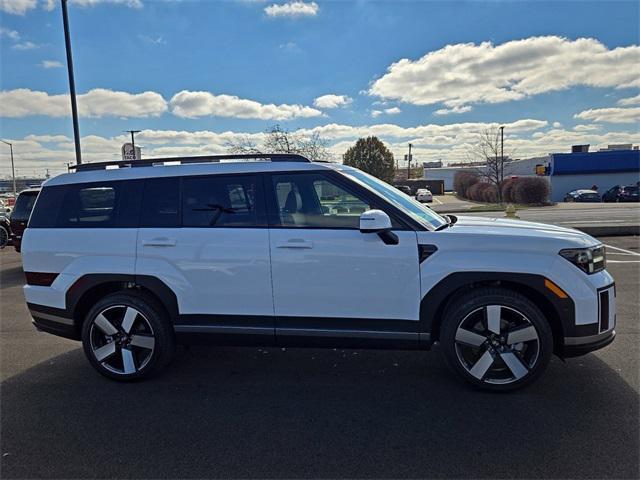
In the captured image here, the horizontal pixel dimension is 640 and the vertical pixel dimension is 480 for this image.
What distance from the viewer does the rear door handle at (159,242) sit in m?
3.77

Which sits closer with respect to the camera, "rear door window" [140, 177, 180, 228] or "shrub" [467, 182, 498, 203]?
"rear door window" [140, 177, 180, 228]

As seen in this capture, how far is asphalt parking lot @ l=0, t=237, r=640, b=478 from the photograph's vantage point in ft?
8.87

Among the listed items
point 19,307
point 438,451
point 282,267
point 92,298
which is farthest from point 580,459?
Answer: point 19,307

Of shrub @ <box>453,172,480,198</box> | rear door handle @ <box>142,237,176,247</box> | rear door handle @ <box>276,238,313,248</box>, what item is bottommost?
rear door handle @ <box>276,238,313,248</box>

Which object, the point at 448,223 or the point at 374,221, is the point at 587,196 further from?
the point at 374,221

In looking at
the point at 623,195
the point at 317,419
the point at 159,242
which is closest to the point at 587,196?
the point at 623,195

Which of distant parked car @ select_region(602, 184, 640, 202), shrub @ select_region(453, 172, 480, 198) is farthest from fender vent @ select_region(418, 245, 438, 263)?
shrub @ select_region(453, 172, 480, 198)

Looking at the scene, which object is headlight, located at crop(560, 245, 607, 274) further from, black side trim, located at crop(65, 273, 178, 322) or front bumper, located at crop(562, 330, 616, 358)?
black side trim, located at crop(65, 273, 178, 322)

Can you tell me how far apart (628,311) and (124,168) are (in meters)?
5.99

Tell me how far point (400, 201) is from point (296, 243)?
1025mm

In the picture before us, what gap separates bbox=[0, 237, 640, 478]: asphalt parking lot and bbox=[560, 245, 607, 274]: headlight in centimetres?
97

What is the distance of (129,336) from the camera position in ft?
12.8

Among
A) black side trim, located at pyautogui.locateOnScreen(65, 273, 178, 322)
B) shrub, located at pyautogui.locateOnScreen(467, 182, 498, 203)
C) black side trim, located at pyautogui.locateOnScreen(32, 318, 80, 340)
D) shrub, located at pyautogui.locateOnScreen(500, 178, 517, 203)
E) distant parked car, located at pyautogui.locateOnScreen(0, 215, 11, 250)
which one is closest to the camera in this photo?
black side trim, located at pyautogui.locateOnScreen(65, 273, 178, 322)

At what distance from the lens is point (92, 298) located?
4082 mm
